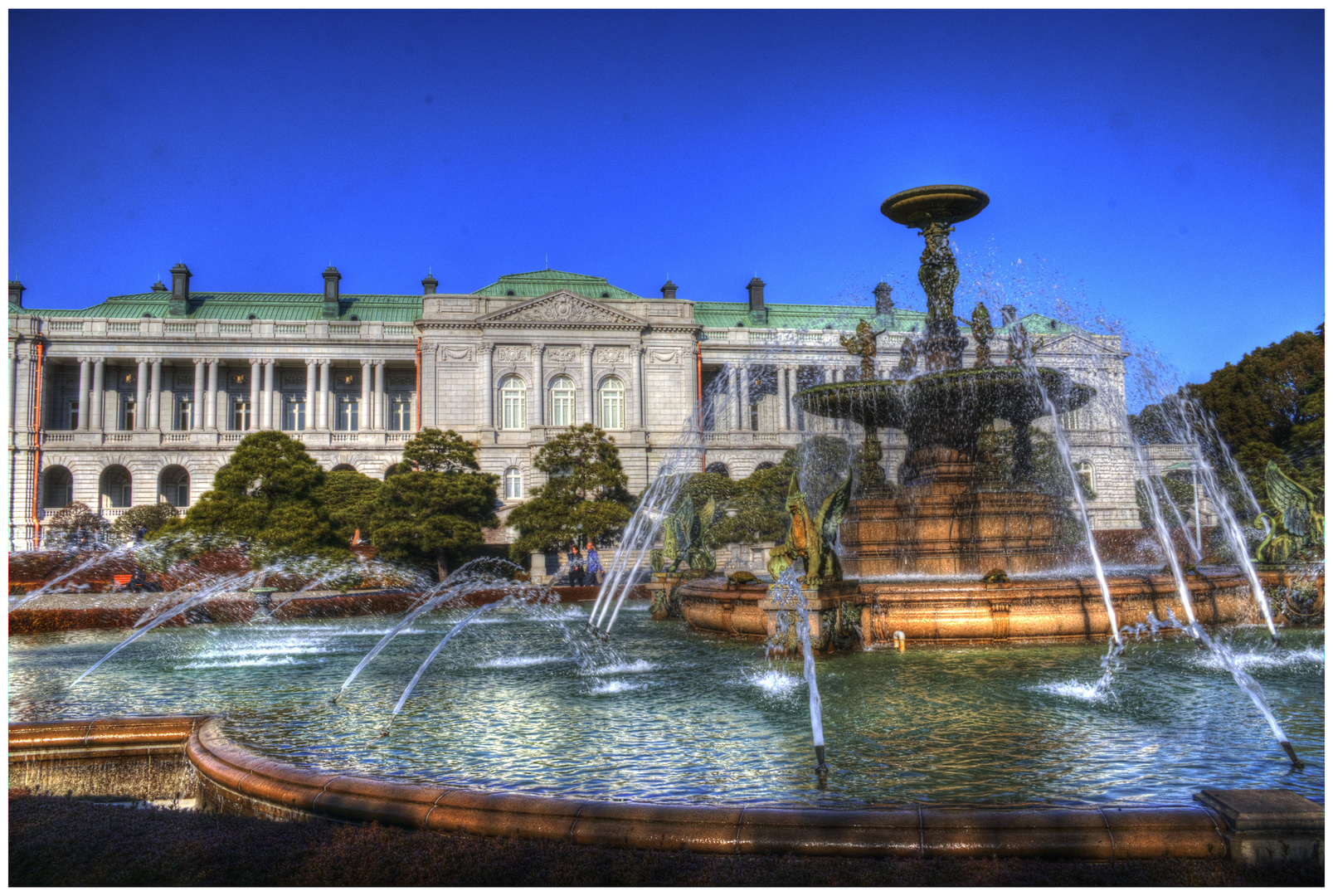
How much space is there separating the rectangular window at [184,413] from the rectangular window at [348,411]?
9.27m

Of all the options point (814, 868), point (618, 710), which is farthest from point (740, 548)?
point (814, 868)

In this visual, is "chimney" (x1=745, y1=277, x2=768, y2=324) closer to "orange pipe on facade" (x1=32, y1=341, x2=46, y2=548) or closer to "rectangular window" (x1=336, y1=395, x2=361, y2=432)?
"rectangular window" (x1=336, y1=395, x2=361, y2=432)

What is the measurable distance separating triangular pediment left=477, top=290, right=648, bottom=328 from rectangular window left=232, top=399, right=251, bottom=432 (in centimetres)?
1894

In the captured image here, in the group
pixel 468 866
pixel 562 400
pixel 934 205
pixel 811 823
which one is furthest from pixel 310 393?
pixel 811 823

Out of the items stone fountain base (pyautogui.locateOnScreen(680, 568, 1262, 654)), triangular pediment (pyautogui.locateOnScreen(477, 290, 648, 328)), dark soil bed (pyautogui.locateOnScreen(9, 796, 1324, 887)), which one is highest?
triangular pediment (pyautogui.locateOnScreen(477, 290, 648, 328))

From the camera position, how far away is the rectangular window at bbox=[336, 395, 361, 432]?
202ft

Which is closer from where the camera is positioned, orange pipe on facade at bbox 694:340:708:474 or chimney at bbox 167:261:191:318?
orange pipe on facade at bbox 694:340:708:474

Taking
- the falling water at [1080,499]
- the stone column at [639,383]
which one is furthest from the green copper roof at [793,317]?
the falling water at [1080,499]

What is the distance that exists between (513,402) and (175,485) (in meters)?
22.2

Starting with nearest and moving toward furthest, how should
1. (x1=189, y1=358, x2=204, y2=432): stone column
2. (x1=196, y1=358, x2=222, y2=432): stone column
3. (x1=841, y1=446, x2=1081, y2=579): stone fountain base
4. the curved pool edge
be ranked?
the curved pool edge
(x1=841, y1=446, x2=1081, y2=579): stone fountain base
(x1=196, y1=358, x2=222, y2=432): stone column
(x1=189, y1=358, x2=204, y2=432): stone column

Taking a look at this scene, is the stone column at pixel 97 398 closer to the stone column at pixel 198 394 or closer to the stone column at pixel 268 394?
the stone column at pixel 198 394

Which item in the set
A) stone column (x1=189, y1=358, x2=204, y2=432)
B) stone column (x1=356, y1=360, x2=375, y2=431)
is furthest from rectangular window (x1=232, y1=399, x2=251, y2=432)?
stone column (x1=356, y1=360, x2=375, y2=431)

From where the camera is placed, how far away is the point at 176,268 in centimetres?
6150

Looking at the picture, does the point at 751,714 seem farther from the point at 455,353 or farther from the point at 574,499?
the point at 455,353
